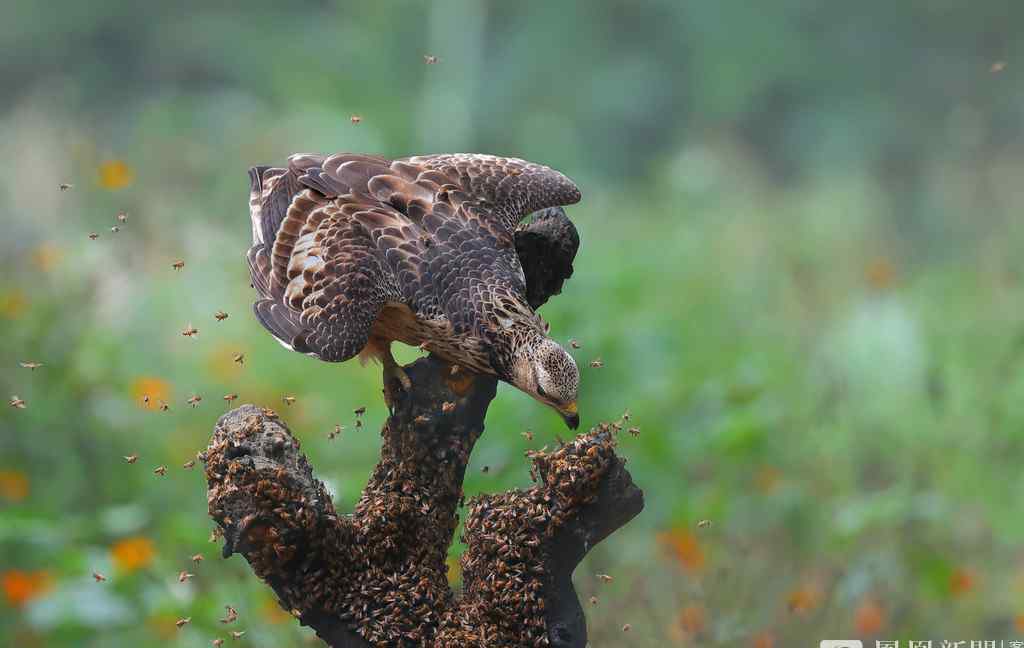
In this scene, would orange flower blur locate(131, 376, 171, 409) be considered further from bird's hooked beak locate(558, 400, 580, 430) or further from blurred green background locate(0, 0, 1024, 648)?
bird's hooked beak locate(558, 400, 580, 430)

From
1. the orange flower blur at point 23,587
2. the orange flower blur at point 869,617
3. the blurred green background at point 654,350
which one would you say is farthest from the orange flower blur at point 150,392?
the orange flower blur at point 869,617

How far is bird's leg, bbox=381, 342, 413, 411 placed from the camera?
3004 mm

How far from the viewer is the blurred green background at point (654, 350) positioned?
4.64 m

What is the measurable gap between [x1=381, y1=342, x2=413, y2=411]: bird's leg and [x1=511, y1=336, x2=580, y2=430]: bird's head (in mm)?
235

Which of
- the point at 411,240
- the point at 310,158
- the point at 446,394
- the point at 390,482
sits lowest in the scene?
the point at 390,482

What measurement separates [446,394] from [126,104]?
865 cm

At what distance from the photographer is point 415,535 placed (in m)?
2.85

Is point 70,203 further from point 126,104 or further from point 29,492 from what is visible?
point 126,104

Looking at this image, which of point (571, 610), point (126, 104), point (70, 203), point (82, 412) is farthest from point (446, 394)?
point (126, 104)

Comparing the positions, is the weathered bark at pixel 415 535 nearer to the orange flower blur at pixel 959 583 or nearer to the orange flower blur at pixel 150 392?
the orange flower blur at pixel 150 392

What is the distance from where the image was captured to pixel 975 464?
563 cm

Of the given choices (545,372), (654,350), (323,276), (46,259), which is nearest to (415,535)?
(545,372)

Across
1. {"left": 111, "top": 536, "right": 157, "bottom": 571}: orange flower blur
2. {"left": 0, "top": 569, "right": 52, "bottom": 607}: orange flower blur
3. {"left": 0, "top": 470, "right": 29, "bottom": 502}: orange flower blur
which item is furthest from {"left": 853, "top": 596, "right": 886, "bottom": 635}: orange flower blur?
{"left": 0, "top": 470, "right": 29, "bottom": 502}: orange flower blur

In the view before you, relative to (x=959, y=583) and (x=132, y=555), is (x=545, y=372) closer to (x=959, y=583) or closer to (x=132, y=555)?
(x=132, y=555)
